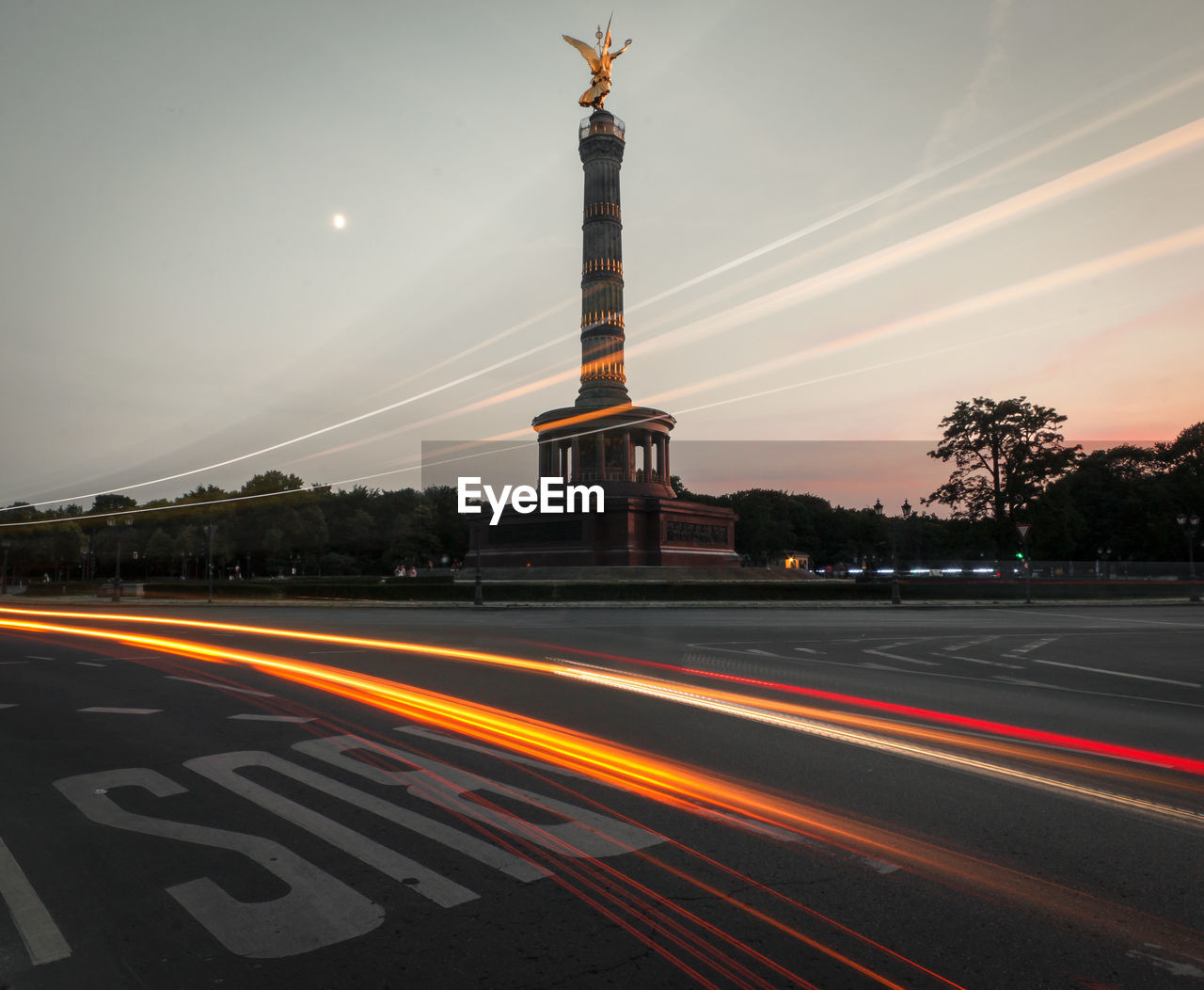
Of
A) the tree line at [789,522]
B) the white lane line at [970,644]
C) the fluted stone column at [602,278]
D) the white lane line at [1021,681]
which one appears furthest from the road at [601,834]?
the fluted stone column at [602,278]

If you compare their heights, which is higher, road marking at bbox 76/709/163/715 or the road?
the road

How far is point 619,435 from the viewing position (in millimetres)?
54688

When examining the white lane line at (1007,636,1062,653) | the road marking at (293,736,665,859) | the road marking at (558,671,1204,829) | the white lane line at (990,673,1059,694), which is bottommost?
the white lane line at (1007,636,1062,653)

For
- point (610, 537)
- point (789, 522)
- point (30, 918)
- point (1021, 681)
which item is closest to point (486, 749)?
point (30, 918)

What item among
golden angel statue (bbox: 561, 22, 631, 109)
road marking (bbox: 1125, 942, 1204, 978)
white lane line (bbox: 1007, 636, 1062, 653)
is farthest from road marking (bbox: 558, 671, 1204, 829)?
golden angel statue (bbox: 561, 22, 631, 109)

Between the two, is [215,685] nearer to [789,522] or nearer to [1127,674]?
[1127,674]

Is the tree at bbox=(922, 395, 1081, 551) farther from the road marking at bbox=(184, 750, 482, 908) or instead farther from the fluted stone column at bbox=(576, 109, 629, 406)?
the road marking at bbox=(184, 750, 482, 908)

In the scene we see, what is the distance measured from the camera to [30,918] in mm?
3854

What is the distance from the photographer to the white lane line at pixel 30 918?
3.51 m

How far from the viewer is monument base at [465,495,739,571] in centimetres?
4584

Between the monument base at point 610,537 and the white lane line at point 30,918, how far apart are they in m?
39.8

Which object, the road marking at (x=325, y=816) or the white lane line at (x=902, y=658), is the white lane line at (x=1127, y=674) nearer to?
the white lane line at (x=902, y=658)

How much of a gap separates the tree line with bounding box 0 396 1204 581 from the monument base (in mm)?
5233

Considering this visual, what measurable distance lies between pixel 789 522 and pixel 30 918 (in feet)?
389
